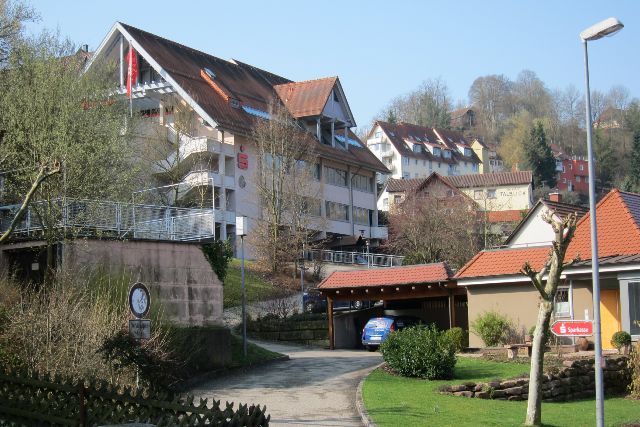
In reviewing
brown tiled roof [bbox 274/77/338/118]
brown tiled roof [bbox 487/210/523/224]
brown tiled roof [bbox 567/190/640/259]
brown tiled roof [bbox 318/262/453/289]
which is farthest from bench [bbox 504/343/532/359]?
brown tiled roof [bbox 487/210/523/224]

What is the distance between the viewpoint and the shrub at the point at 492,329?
1138 inches

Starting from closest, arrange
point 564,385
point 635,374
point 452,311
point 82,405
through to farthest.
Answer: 1. point 82,405
2. point 564,385
3. point 635,374
4. point 452,311

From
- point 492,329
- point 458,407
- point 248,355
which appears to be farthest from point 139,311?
point 492,329

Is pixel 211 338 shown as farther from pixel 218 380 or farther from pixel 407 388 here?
pixel 407 388

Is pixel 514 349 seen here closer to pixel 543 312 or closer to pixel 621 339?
pixel 621 339

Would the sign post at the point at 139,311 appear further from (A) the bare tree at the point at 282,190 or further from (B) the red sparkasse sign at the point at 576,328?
(A) the bare tree at the point at 282,190

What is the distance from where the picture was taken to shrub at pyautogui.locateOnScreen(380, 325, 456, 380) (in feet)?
76.2

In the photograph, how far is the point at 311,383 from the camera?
77.5ft

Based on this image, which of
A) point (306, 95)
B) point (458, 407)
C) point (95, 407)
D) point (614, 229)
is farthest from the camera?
point (306, 95)

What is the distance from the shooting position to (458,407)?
19.2 m

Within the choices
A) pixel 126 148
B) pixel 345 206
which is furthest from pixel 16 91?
pixel 345 206

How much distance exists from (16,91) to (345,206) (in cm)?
4026

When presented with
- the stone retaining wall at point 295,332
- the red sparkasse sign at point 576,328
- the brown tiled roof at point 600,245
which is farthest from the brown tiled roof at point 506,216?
the red sparkasse sign at point 576,328

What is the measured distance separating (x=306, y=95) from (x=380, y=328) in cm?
3240
